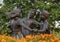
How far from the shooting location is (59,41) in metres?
5.05

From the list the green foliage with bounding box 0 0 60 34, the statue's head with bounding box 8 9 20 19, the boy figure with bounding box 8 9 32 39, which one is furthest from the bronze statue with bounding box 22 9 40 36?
the green foliage with bounding box 0 0 60 34

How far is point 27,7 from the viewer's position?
1145 centimetres

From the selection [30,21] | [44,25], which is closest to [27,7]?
[30,21]

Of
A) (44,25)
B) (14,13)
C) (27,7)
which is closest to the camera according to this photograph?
(14,13)

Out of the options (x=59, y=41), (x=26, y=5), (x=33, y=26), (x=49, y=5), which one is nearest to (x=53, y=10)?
(x=49, y=5)

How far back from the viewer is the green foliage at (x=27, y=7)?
1103 centimetres

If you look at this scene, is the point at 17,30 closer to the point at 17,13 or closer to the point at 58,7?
the point at 17,13

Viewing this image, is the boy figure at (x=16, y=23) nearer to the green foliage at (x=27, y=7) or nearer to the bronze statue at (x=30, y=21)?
the bronze statue at (x=30, y=21)

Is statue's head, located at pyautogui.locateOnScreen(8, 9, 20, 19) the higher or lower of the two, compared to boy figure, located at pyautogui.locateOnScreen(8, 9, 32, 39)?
higher

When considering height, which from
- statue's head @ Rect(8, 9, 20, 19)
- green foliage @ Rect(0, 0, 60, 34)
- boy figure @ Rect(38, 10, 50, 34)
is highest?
statue's head @ Rect(8, 9, 20, 19)

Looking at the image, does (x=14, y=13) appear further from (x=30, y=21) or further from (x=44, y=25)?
(x=44, y=25)

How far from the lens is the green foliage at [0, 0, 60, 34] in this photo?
1103cm

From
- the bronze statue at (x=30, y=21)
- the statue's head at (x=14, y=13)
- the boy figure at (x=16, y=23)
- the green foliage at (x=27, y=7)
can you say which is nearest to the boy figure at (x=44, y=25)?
the bronze statue at (x=30, y=21)

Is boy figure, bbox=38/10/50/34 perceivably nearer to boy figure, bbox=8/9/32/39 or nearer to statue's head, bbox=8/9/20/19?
boy figure, bbox=8/9/32/39
